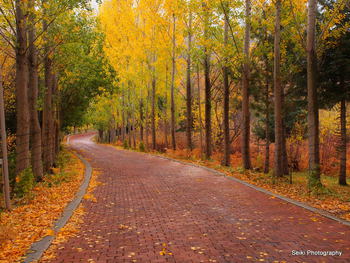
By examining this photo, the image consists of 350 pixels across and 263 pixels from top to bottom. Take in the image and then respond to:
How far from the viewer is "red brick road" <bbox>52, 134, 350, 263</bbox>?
5289 mm

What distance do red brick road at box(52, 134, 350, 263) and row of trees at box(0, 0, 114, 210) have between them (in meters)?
3.42

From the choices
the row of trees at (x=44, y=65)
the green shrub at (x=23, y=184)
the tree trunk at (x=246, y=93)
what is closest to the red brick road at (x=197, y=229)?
the green shrub at (x=23, y=184)

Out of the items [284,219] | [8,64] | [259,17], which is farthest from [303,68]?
[8,64]

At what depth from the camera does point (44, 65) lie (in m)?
14.5

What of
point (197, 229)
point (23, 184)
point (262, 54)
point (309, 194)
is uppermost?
point (262, 54)

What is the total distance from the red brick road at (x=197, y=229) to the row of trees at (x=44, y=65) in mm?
3417

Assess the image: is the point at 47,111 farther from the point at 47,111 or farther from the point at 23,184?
the point at 23,184

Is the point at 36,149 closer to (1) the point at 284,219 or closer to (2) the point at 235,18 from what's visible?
(1) the point at 284,219

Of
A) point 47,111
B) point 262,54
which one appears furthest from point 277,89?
point 47,111

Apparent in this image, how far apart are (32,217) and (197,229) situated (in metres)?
3.98

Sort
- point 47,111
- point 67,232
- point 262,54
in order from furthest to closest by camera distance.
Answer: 1. point 262,54
2. point 47,111
3. point 67,232

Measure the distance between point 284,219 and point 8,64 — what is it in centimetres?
1753

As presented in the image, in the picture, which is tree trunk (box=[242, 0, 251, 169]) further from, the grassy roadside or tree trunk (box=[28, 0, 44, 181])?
tree trunk (box=[28, 0, 44, 181])

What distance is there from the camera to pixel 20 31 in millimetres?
9742
